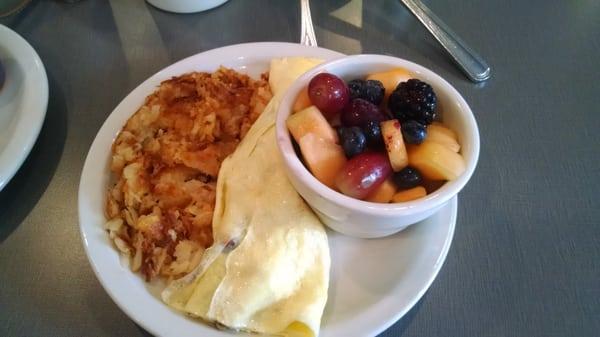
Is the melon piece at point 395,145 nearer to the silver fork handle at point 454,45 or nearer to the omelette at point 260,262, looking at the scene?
the omelette at point 260,262

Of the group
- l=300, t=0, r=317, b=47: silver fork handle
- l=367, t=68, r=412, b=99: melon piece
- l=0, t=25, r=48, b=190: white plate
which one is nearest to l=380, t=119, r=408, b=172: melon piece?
l=367, t=68, r=412, b=99: melon piece

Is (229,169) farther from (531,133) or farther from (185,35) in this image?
(531,133)

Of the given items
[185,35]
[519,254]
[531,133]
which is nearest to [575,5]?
[531,133]

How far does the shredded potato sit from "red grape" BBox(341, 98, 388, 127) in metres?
0.30

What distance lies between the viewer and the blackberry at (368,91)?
872 mm

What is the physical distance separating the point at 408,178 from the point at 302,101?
25 cm

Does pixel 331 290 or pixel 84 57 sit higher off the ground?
pixel 84 57

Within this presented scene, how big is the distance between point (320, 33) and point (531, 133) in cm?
65

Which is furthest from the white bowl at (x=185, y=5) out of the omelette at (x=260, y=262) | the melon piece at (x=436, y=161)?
the melon piece at (x=436, y=161)

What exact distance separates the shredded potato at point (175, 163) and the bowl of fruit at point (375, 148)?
22 centimetres

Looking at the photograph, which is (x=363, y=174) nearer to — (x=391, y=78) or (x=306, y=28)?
(x=391, y=78)

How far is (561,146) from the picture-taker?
1222mm

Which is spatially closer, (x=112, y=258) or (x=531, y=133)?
(x=112, y=258)

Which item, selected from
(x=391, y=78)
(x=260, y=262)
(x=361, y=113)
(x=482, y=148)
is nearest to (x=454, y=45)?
(x=482, y=148)
